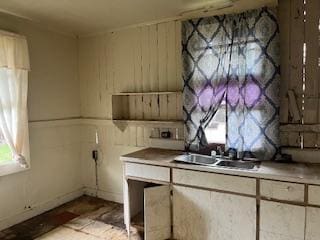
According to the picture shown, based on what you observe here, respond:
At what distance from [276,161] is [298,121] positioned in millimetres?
448

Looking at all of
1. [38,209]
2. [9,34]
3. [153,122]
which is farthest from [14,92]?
[153,122]

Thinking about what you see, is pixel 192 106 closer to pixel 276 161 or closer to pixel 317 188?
pixel 276 161

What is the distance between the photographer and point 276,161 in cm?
250

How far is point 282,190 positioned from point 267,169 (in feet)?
A: 0.73

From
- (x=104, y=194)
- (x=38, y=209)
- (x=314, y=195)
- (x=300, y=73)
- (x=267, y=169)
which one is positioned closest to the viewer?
(x=314, y=195)

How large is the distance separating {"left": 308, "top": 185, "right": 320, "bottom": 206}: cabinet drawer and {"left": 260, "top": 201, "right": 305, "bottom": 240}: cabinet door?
9 cm

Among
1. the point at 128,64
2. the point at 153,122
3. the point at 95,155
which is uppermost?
the point at 128,64

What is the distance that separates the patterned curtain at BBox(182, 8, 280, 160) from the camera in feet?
8.12

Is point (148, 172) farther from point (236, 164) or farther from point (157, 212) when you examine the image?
point (236, 164)

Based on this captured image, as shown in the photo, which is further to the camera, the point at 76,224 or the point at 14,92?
the point at 76,224

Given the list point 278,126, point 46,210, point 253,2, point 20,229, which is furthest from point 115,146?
point 253,2

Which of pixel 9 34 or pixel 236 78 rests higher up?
pixel 9 34

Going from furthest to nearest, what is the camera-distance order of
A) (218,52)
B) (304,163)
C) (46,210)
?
(46,210) < (218,52) < (304,163)

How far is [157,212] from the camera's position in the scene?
2.57m
